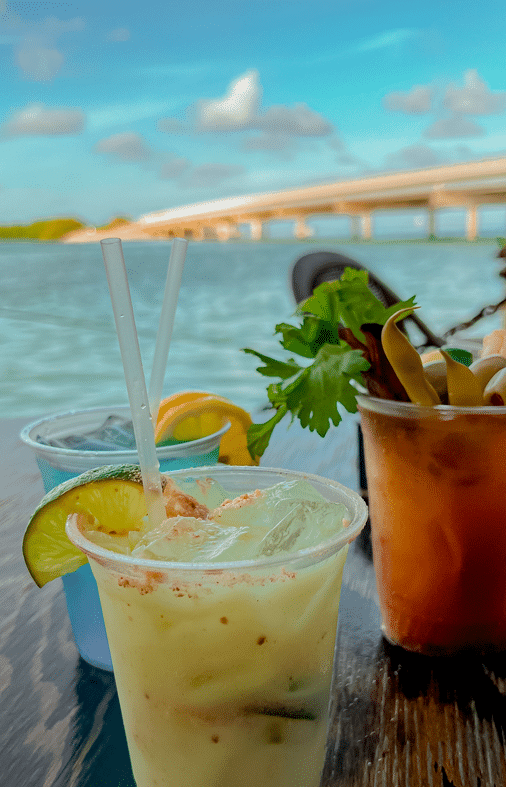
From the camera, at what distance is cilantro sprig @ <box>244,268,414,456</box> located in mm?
412

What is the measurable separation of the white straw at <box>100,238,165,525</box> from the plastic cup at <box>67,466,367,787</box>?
4 cm

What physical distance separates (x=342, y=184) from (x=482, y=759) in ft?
23.1

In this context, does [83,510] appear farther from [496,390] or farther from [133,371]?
[496,390]

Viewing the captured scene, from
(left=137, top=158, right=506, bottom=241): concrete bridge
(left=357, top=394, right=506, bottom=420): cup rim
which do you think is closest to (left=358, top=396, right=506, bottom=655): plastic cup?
(left=357, top=394, right=506, bottom=420): cup rim

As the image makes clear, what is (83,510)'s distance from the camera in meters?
0.34

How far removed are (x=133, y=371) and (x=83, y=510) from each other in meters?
0.08

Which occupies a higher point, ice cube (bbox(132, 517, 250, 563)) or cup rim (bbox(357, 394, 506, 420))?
cup rim (bbox(357, 394, 506, 420))

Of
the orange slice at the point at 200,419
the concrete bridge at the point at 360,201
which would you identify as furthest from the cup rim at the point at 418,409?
the concrete bridge at the point at 360,201

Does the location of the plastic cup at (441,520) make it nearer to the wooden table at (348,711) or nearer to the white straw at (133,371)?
the wooden table at (348,711)

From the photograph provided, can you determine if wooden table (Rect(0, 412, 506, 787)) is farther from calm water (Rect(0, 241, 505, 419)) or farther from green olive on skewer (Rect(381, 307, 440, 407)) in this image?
calm water (Rect(0, 241, 505, 419))

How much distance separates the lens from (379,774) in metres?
0.34

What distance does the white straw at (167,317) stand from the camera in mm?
414

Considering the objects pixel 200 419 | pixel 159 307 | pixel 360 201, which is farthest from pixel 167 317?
pixel 360 201

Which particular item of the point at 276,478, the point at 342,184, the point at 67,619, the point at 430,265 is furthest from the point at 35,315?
the point at 430,265
